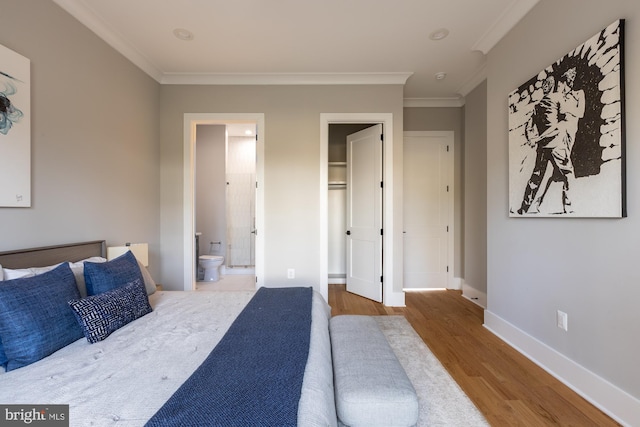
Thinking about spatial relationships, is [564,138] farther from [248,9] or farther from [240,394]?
[248,9]

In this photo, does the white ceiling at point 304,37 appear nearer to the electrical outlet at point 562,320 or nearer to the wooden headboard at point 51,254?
the wooden headboard at point 51,254

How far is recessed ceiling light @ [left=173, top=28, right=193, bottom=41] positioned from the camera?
2.40 meters

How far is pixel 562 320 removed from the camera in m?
1.80

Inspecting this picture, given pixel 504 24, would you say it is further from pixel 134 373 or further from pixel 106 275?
pixel 106 275

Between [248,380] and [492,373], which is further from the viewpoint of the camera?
[492,373]

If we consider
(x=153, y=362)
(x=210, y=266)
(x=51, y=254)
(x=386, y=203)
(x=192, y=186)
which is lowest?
(x=210, y=266)

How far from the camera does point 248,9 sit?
214cm

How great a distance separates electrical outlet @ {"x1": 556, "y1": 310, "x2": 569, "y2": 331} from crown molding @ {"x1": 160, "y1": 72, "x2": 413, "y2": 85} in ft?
9.24

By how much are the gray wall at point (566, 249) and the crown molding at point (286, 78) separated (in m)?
1.12

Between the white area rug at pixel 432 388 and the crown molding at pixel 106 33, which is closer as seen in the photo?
the white area rug at pixel 432 388

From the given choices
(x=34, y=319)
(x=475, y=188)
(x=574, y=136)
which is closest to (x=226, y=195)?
(x=34, y=319)

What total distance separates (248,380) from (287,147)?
272cm

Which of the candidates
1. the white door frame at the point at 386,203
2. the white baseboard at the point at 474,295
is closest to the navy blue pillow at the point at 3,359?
the white door frame at the point at 386,203

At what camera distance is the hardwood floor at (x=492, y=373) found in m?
1.49
